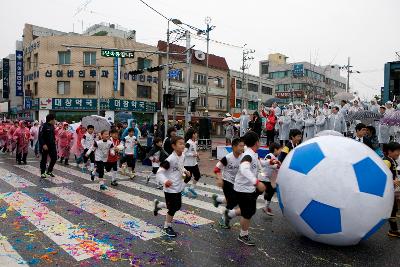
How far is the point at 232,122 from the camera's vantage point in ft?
70.7

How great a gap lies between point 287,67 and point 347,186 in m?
68.5

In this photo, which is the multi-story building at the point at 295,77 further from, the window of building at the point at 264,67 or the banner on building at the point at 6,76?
the banner on building at the point at 6,76

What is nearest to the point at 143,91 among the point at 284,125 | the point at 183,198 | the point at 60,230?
the point at 284,125

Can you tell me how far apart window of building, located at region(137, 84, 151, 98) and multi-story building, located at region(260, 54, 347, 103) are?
27961 millimetres

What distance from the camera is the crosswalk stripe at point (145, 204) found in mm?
6699

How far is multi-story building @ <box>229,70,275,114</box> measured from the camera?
180 ft

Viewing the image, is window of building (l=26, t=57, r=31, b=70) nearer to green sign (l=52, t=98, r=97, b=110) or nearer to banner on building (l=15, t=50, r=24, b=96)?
banner on building (l=15, t=50, r=24, b=96)

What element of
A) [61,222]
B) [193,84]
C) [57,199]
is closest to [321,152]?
[61,222]

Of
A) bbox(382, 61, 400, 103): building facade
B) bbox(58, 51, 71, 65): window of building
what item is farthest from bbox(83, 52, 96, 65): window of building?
bbox(382, 61, 400, 103): building facade

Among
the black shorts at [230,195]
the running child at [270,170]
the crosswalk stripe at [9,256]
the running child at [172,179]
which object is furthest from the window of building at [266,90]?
the crosswalk stripe at [9,256]

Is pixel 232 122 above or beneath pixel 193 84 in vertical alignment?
beneath

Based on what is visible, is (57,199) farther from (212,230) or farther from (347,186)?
(347,186)

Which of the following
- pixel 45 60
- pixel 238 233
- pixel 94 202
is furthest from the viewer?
pixel 45 60

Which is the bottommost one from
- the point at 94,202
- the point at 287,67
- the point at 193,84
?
the point at 94,202
